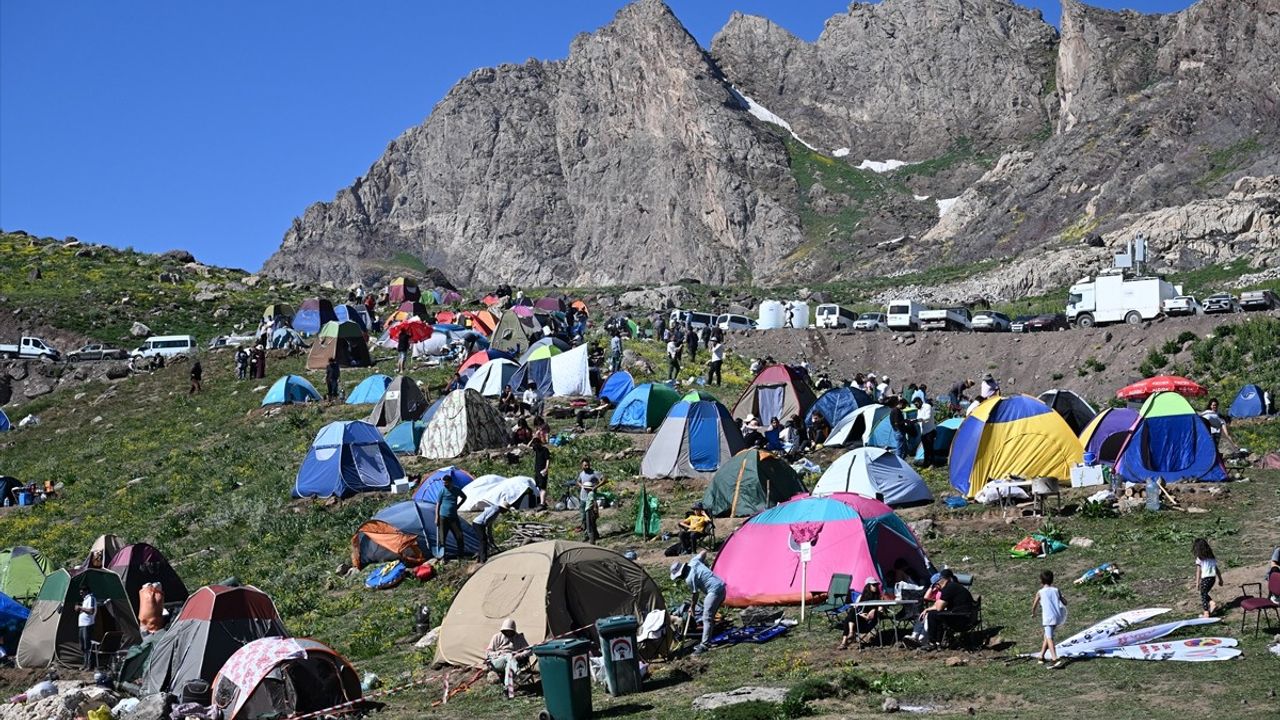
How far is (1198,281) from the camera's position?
238ft

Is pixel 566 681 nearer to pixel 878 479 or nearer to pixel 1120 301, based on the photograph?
pixel 878 479

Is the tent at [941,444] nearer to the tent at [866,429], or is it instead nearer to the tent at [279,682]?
the tent at [866,429]

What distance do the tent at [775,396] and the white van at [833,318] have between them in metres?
25.4

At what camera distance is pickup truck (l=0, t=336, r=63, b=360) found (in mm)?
61156

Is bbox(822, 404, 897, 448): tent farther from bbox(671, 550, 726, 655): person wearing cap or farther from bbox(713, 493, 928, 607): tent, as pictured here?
bbox(671, 550, 726, 655): person wearing cap

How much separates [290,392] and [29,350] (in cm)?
2217

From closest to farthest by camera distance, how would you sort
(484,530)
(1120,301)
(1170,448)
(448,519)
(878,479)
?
(484,530), (448,519), (1170,448), (878,479), (1120,301)

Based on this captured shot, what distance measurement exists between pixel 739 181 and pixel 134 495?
125 m

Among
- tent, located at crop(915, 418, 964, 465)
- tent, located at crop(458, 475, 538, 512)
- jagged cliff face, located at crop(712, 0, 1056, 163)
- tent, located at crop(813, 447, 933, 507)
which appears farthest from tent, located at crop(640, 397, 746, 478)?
jagged cliff face, located at crop(712, 0, 1056, 163)

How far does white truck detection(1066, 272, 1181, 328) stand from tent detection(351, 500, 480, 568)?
35.9 meters

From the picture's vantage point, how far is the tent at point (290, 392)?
149 feet

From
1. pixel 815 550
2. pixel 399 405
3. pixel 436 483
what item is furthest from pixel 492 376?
pixel 815 550

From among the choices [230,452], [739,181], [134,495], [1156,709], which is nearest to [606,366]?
[230,452]

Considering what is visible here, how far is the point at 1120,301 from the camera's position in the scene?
56.5 metres
